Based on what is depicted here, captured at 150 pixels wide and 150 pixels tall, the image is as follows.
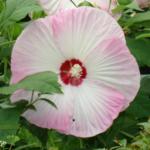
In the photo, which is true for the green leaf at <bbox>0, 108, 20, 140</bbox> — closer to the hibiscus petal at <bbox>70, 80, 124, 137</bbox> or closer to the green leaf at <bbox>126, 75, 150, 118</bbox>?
the hibiscus petal at <bbox>70, 80, 124, 137</bbox>

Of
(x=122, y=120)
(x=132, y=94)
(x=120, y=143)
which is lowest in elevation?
(x=120, y=143)

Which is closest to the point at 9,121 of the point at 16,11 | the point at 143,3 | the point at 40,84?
the point at 40,84

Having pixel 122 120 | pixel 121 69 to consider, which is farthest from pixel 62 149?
pixel 121 69

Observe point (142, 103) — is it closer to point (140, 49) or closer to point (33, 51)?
point (140, 49)

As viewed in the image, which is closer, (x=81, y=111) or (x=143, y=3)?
(x=81, y=111)

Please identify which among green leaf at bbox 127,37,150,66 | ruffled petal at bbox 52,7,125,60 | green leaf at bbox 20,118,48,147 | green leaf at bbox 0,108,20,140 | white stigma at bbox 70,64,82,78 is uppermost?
ruffled petal at bbox 52,7,125,60

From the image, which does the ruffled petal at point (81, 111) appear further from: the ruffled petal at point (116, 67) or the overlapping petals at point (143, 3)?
the overlapping petals at point (143, 3)

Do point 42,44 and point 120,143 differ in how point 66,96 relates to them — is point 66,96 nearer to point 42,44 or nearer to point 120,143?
point 42,44

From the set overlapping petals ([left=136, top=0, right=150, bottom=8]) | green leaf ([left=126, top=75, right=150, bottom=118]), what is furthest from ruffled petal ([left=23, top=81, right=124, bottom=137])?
overlapping petals ([left=136, top=0, right=150, bottom=8])
